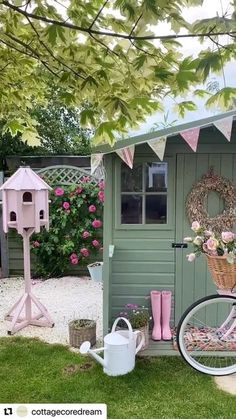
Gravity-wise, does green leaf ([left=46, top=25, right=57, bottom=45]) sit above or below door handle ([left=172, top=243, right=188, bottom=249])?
above

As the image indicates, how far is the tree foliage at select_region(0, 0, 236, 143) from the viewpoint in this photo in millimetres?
1635

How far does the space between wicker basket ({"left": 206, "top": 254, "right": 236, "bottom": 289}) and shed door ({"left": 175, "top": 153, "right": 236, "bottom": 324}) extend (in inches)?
40.7

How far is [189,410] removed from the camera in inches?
110

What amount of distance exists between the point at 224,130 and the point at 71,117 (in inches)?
316

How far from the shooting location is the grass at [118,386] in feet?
9.21

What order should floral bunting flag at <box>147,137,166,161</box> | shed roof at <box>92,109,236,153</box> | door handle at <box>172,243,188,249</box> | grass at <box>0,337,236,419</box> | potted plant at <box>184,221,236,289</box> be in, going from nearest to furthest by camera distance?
potted plant at <box>184,221,236,289</box> < grass at <box>0,337,236,419</box> < floral bunting flag at <box>147,137,166,161</box> < shed roof at <box>92,109,236,153</box> < door handle at <box>172,243,188,249</box>

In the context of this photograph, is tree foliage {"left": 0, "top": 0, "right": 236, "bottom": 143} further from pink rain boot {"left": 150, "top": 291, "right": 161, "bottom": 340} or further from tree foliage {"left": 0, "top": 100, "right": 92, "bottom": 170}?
tree foliage {"left": 0, "top": 100, "right": 92, "bottom": 170}

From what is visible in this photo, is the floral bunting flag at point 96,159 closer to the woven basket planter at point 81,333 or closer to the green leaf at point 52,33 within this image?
the woven basket planter at point 81,333

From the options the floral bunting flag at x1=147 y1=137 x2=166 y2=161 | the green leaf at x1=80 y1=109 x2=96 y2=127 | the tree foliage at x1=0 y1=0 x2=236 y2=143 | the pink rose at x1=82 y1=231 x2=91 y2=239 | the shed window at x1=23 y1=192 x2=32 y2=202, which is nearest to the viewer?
the tree foliage at x1=0 y1=0 x2=236 y2=143

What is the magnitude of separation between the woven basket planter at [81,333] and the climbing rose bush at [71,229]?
230 cm

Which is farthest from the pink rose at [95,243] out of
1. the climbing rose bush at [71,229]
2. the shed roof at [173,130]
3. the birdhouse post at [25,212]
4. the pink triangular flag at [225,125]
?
the pink triangular flag at [225,125]

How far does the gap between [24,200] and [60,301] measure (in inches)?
60.3

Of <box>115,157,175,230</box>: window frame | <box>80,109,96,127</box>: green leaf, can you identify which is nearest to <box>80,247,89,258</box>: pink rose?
<box>115,157,175,230</box>: window frame

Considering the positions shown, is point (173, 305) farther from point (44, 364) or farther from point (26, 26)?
point (26, 26)
